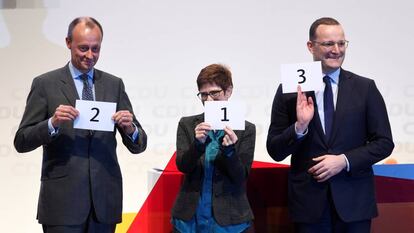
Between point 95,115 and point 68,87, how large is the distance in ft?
0.66

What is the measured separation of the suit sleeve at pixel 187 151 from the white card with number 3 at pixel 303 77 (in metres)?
0.48

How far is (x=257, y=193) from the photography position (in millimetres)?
3238

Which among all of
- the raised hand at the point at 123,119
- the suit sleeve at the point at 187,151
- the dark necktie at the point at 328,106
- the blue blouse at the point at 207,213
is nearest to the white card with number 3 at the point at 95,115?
the raised hand at the point at 123,119

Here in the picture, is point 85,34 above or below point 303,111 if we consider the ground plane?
above

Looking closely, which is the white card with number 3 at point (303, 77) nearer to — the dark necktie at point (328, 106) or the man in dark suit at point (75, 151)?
the dark necktie at point (328, 106)

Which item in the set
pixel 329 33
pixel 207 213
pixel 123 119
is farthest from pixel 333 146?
pixel 123 119

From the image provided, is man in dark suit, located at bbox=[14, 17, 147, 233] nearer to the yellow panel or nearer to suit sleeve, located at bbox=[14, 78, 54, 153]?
suit sleeve, located at bbox=[14, 78, 54, 153]

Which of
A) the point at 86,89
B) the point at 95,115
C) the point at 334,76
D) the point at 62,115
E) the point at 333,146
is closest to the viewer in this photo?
the point at 62,115

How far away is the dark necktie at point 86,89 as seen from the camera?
8.37 ft

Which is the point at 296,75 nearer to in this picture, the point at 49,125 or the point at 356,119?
the point at 356,119

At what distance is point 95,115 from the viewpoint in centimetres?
245

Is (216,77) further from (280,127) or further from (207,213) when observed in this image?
(207,213)

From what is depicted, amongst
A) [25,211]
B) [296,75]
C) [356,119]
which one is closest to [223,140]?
[296,75]

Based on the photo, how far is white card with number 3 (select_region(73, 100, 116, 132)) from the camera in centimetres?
242
